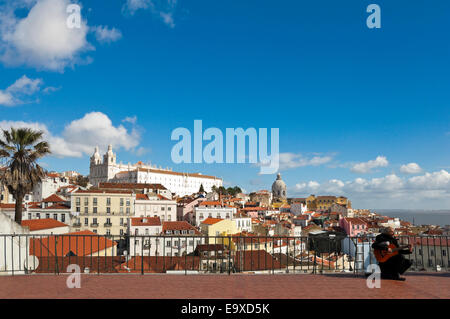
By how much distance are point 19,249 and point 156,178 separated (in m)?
149

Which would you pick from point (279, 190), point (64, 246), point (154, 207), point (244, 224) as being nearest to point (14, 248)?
point (64, 246)

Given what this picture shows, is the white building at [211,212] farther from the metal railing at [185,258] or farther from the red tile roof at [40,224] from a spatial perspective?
the red tile roof at [40,224]

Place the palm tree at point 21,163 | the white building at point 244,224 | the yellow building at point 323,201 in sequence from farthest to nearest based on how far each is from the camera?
1. the yellow building at point 323,201
2. the white building at point 244,224
3. the palm tree at point 21,163

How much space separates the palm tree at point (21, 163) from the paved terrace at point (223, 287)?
967 centimetres

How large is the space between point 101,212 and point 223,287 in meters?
44.8

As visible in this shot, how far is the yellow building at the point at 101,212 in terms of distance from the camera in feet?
156

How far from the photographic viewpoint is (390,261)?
794cm

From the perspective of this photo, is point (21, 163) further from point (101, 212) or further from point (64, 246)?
point (101, 212)

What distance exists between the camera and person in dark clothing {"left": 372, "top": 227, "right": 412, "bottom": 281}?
7.85m

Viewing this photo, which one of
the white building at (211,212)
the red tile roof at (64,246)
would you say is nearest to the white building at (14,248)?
the red tile roof at (64,246)

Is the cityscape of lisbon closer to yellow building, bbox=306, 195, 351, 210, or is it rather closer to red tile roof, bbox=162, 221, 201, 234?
red tile roof, bbox=162, 221, 201, 234

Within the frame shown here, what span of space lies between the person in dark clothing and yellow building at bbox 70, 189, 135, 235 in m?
42.3

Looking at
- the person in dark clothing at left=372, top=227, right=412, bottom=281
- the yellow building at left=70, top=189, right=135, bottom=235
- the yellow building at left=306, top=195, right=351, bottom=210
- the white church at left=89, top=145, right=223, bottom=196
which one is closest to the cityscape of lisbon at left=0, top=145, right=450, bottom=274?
the yellow building at left=70, top=189, right=135, bottom=235
